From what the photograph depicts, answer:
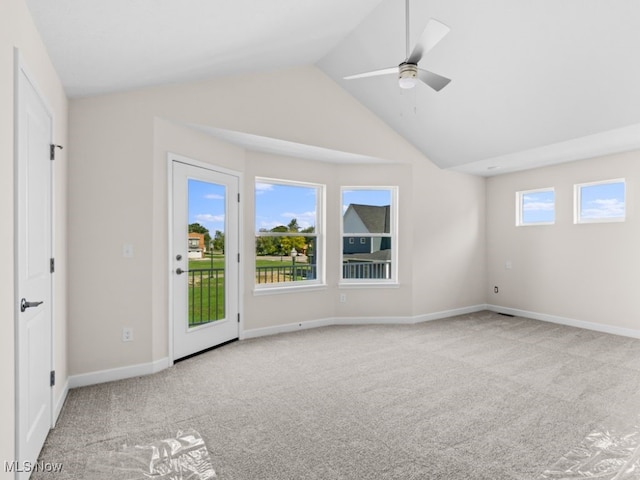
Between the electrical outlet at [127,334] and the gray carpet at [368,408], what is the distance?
38 cm

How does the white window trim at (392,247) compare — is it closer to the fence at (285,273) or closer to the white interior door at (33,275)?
the fence at (285,273)

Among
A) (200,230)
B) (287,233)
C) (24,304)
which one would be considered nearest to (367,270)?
(287,233)

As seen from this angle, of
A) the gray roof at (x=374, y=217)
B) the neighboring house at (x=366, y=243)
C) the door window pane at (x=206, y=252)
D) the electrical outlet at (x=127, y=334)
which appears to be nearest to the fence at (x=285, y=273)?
the neighboring house at (x=366, y=243)

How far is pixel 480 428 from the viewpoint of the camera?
2424 mm

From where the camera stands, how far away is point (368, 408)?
107 inches

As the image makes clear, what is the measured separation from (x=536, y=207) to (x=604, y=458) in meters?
4.49

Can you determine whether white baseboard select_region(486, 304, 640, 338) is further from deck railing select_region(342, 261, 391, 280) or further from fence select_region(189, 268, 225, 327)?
fence select_region(189, 268, 225, 327)

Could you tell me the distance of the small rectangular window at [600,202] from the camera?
4770mm

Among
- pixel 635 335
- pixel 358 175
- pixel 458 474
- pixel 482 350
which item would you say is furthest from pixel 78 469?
pixel 635 335

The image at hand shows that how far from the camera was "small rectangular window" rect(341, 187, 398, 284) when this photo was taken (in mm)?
5438

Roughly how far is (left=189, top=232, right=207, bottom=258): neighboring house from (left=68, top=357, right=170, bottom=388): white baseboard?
112 centimetres

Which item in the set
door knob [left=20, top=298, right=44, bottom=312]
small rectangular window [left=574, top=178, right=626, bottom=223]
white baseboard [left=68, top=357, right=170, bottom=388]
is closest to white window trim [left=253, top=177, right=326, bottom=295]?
white baseboard [left=68, top=357, right=170, bottom=388]

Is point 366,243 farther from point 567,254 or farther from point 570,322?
point 570,322

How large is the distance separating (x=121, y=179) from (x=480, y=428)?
358 centimetres
